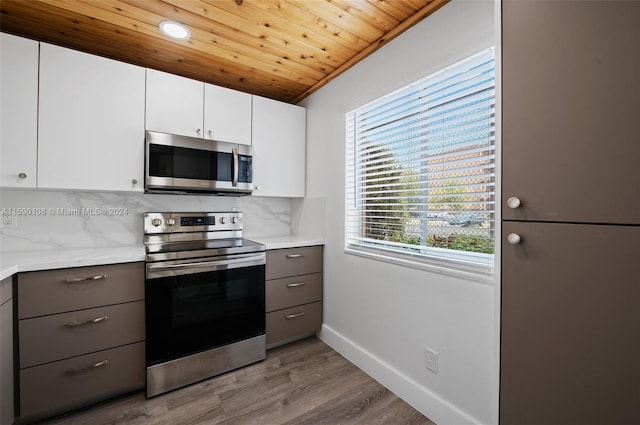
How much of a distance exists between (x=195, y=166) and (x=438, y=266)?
177cm

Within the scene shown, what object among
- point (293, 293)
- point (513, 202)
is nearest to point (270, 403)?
point (293, 293)

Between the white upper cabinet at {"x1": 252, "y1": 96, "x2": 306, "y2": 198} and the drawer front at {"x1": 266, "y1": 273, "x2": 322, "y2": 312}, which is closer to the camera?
the drawer front at {"x1": 266, "y1": 273, "x2": 322, "y2": 312}

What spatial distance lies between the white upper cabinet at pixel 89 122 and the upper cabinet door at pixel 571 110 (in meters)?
2.12

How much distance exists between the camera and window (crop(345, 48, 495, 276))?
4.50 feet

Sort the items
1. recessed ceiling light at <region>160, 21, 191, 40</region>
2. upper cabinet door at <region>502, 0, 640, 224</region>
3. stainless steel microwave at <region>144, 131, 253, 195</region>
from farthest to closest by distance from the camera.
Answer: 1. stainless steel microwave at <region>144, 131, 253, 195</region>
2. recessed ceiling light at <region>160, 21, 191, 40</region>
3. upper cabinet door at <region>502, 0, 640, 224</region>

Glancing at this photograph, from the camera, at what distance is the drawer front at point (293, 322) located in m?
2.28

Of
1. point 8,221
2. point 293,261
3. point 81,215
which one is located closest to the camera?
point 8,221

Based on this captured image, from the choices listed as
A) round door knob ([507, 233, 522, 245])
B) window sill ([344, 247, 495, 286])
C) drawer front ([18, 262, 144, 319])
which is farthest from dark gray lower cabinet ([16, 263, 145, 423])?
round door knob ([507, 233, 522, 245])

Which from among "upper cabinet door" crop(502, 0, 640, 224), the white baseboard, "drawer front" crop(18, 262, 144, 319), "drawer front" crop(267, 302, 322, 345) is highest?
"upper cabinet door" crop(502, 0, 640, 224)

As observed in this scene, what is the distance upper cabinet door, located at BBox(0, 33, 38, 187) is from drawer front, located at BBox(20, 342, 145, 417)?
1.05 m

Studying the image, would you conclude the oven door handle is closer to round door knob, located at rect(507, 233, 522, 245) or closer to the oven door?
the oven door

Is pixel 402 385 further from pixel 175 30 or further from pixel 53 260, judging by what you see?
pixel 175 30

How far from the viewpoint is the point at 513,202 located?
0.86 meters

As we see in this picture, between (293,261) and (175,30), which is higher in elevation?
(175,30)
